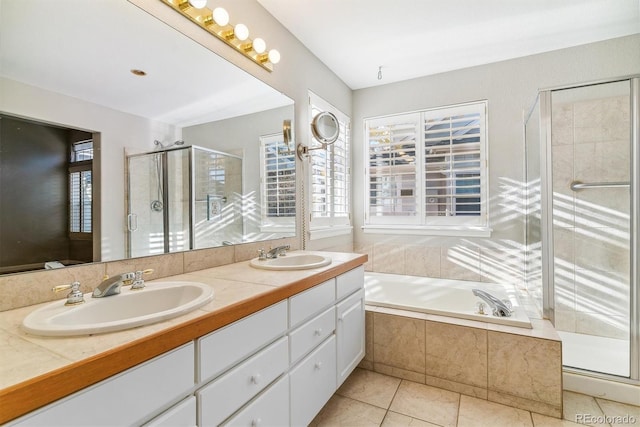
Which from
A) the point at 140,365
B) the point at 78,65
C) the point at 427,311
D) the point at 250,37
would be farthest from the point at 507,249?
the point at 78,65

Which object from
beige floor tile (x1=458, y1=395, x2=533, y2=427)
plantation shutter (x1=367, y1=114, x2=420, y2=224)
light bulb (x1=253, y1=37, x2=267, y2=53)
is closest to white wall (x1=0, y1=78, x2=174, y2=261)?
light bulb (x1=253, y1=37, x2=267, y2=53)

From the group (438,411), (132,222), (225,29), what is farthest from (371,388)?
(225,29)

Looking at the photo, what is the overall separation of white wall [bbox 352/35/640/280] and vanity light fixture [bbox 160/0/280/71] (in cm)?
166

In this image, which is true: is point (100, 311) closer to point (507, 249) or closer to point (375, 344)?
point (375, 344)

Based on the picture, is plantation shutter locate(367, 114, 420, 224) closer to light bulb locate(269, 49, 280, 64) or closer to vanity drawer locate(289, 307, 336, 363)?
light bulb locate(269, 49, 280, 64)

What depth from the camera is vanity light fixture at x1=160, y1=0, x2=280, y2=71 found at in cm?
148

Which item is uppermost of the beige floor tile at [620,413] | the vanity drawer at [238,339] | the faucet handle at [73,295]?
the faucet handle at [73,295]

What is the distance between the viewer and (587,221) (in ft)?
8.05

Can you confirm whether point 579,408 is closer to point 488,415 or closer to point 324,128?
point 488,415

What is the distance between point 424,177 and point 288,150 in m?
1.50

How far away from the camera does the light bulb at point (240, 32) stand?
1.71 m

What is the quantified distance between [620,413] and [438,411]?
982 millimetres

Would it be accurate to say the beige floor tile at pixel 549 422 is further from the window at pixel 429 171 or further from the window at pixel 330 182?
the window at pixel 330 182

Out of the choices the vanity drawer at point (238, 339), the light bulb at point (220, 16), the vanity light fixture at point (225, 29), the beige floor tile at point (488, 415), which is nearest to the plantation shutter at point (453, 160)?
the beige floor tile at point (488, 415)
